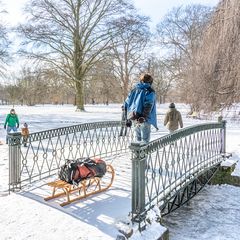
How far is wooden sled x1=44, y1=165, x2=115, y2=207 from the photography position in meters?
5.23

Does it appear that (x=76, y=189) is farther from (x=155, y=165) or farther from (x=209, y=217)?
(x=209, y=217)

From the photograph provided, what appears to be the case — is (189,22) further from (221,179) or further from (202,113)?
(221,179)

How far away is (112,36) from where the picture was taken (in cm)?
2864

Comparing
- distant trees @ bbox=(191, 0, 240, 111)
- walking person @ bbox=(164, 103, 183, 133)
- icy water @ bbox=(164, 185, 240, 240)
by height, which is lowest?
icy water @ bbox=(164, 185, 240, 240)

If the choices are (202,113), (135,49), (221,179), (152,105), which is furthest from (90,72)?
(152,105)

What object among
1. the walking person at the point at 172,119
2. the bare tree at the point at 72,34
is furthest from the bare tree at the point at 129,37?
the walking person at the point at 172,119

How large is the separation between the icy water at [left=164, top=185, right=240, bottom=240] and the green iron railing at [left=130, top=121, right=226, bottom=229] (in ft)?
2.61

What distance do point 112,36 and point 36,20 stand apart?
6.26m

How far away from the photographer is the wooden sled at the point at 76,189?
5234mm

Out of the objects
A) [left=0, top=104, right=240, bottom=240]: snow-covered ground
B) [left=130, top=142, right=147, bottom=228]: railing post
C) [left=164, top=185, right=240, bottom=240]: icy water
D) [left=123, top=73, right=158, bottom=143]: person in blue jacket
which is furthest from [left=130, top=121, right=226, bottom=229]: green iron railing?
[left=164, top=185, right=240, bottom=240]: icy water

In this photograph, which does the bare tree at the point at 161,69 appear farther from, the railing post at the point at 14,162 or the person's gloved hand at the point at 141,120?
the railing post at the point at 14,162

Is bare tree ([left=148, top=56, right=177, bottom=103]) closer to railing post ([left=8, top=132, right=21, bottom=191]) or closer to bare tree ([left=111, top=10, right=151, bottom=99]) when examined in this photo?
bare tree ([left=111, top=10, right=151, bottom=99])

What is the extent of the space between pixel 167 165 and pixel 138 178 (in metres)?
1.68

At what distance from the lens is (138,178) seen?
14.7 ft
